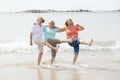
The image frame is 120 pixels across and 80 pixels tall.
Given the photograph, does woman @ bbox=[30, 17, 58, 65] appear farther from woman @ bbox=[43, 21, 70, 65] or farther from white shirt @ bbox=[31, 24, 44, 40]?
woman @ bbox=[43, 21, 70, 65]

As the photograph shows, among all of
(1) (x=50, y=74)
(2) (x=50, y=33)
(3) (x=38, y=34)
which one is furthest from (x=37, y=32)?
(1) (x=50, y=74)

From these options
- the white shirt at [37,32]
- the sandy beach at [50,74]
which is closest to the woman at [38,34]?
the white shirt at [37,32]

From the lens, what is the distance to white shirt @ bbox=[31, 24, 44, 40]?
11.9 metres

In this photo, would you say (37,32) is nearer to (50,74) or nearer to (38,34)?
(38,34)

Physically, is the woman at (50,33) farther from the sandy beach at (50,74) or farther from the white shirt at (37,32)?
the sandy beach at (50,74)

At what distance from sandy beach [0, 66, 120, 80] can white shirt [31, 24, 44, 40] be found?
100 cm

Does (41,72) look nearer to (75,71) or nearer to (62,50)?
(75,71)

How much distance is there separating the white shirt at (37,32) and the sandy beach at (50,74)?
39.2 inches

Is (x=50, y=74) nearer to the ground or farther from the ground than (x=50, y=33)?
nearer to the ground

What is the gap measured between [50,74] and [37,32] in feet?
5.22

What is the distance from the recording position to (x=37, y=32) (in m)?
11.9

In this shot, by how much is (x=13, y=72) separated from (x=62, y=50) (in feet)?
19.3

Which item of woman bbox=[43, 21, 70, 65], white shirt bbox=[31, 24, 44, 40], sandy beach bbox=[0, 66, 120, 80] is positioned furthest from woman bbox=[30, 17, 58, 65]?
sandy beach bbox=[0, 66, 120, 80]

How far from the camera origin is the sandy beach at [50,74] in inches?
409
